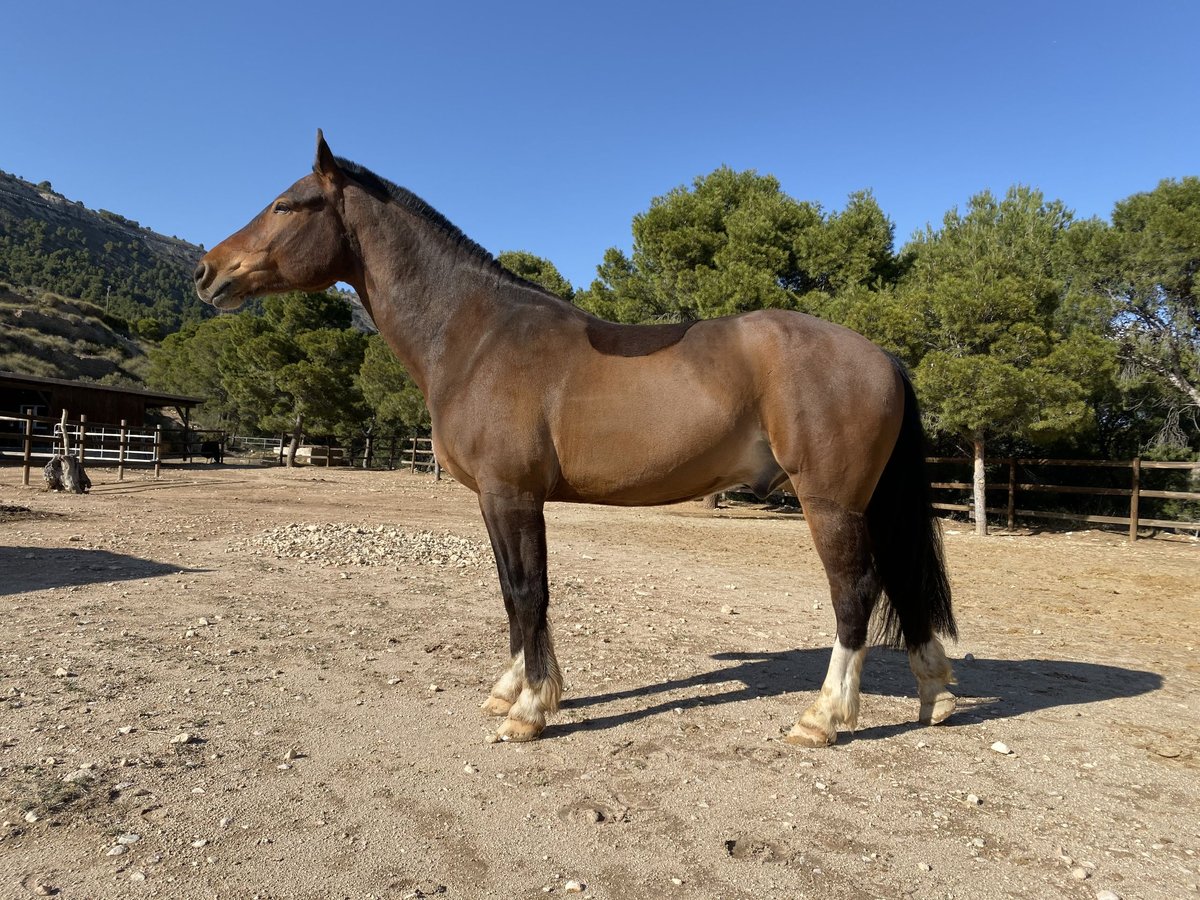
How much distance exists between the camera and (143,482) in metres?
19.5

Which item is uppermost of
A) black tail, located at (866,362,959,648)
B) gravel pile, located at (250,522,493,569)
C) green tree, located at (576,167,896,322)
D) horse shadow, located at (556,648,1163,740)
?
green tree, located at (576,167,896,322)

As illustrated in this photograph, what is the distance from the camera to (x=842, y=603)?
3174 mm

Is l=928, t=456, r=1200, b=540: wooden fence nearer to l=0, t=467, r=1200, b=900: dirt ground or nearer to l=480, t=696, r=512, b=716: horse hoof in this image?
l=0, t=467, r=1200, b=900: dirt ground

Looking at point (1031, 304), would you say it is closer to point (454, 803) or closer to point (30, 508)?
point (454, 803)

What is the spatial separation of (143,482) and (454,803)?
21482 millimetres

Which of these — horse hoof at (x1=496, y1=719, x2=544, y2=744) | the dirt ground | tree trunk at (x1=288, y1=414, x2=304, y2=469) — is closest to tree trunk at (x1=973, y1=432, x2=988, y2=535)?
the dirt ground

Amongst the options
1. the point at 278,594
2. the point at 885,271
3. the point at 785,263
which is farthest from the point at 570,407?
the point at 885,271

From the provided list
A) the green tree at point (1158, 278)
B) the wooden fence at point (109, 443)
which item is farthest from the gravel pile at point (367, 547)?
the green tree at point (1158, 278)

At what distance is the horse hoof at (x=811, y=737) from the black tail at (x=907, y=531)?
31.7 inches

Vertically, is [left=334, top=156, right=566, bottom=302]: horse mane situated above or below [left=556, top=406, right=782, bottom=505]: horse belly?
above

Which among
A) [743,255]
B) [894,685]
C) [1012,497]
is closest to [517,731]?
[894,685]

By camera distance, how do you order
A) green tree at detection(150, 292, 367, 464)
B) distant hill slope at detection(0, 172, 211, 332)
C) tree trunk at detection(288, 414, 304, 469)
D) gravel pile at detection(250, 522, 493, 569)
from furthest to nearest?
distant hill slope at detection(0, 172, 211, 332) → green tree at detection(150, 292, 367, 464) → tree trunk at detection(288, 414, 304, 469) → gravel pile at detection(250, 522, 493, 569)

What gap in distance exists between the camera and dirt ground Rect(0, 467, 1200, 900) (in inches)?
82.4

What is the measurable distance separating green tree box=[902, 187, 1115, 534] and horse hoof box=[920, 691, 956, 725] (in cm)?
1249
